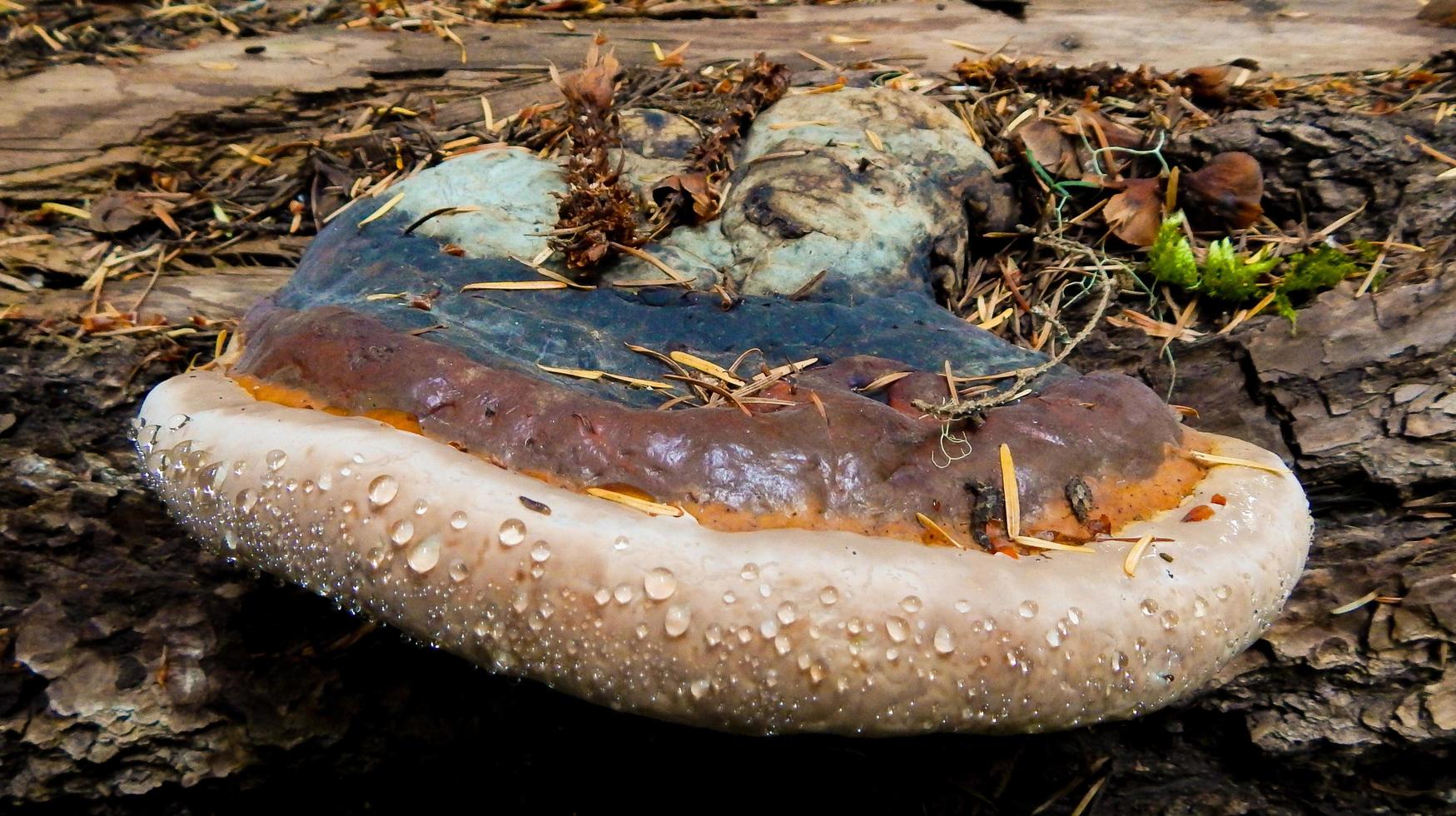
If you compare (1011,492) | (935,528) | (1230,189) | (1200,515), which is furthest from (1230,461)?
(1230,189)

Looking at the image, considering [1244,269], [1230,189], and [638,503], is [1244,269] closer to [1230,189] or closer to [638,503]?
[1230,189]

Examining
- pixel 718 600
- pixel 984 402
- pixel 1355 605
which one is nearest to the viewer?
pixel 718 600

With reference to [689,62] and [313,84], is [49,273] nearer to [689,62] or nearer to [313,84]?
[313,84]

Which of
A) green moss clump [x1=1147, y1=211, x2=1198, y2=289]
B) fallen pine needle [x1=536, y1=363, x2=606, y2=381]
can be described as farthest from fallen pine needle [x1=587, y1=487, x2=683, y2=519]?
green moss clump [x1=1147, y1=211, x2=1198, y2=289]

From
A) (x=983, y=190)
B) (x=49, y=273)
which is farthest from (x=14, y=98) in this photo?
(x=983, y=190)

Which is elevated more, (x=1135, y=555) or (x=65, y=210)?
(x=65, y=210)

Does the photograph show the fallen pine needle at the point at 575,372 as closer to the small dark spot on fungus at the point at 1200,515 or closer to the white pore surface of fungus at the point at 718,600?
the white pore surface of fungus at the point at 718,600

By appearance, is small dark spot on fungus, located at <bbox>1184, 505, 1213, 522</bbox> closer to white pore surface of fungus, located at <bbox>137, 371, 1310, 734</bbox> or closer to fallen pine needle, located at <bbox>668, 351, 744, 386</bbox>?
white pore surface of fungus, located at <bbox>137, 371, 1310, 734</bbox>
